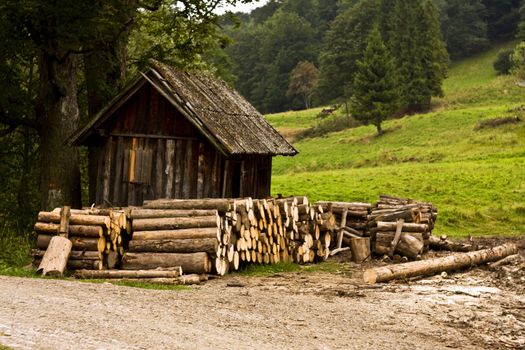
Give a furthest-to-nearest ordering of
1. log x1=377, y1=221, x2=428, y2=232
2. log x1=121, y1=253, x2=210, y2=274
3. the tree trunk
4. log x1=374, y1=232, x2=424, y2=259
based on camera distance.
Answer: the tree trunk
log x1=377, y1=221, x2=428, y2=232
log x1=374, y1=232, x2=424, y2=259
log x1=121, y1=253, x2=210, y2=274

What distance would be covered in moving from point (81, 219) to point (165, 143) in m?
5.74

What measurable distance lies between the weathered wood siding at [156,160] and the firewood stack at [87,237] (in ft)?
15.5

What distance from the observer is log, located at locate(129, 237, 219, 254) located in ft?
56.0

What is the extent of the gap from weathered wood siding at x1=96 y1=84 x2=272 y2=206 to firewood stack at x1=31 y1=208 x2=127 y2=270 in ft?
15.5

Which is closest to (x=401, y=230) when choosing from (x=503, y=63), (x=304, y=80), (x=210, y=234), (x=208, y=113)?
(x=208, y=113)

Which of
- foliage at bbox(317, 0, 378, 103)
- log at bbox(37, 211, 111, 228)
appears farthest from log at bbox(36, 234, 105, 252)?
foliage at bbox(317, 0, 378, 103)

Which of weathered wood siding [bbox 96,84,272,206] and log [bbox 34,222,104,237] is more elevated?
weathered wood siding [bbox 96,84,272,206]

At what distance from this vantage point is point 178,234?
57.1 feet

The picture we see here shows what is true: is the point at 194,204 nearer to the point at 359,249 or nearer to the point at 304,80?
the point at 359,249

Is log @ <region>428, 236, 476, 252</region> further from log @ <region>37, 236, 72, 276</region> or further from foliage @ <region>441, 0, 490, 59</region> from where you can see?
foliage @ <region>441, 0, 490, 59</region>

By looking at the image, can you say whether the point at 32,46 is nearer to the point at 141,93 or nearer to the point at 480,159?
the point at 141,93

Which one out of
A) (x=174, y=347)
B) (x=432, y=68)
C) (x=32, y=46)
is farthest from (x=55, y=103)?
(x=432, y=68)

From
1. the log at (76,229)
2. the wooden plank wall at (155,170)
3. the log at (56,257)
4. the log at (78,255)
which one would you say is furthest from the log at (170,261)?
the wooden plank wall at (155,170)

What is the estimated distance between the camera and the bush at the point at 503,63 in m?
91.6
